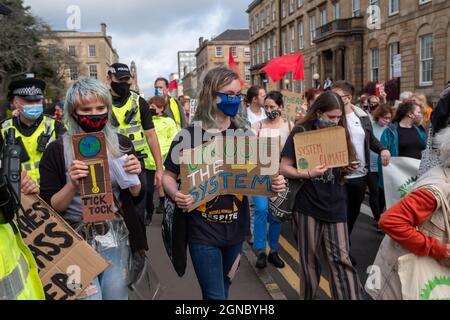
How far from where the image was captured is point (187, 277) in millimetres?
4789

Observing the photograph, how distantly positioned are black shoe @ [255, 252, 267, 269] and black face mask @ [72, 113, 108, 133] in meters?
2.98

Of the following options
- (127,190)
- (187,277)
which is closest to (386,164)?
(187,277)

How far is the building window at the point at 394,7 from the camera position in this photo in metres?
27.1

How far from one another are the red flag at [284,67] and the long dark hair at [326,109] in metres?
8.68

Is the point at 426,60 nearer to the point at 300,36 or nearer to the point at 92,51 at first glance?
the point at 300,36

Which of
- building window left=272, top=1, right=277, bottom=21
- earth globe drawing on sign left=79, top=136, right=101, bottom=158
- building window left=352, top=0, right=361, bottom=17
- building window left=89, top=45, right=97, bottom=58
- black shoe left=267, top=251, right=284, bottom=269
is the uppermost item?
building window left=272, top=1, right=277, bottom=21

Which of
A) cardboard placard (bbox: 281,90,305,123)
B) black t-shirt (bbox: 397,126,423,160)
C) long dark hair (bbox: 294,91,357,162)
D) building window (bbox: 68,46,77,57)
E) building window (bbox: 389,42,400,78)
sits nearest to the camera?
long dark hair (bbox: 294,91,357,162)

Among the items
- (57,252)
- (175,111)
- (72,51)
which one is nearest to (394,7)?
(175,111)

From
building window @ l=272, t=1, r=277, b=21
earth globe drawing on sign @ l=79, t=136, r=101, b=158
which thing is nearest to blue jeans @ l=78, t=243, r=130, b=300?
earth globe drawing on sign @ l=79, t=136, r=101, b=158

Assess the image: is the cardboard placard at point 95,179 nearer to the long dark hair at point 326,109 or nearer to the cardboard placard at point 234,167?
the cardboard placard at point 234,167

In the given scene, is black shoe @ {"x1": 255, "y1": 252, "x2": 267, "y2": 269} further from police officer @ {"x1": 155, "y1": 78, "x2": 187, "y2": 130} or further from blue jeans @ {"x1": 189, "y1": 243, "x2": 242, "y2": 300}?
police officer @ {"x1": 155, "y1": 78, "x2": 187, "y2": 130}

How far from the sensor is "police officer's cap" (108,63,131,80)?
179 inches

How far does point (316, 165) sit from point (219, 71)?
1200mm
